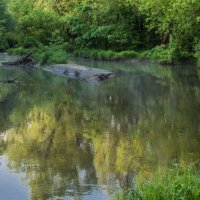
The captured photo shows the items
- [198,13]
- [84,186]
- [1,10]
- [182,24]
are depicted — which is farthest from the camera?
[1,10]

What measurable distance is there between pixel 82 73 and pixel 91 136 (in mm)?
16671

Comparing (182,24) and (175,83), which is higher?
(182,24)

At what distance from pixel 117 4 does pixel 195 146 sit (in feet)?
130

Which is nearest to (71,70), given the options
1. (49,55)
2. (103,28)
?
(49,55)

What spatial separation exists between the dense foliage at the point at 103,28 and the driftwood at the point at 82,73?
9.34 metres

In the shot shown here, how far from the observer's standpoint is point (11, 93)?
22.7m

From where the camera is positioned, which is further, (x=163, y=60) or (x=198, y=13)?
(x=163, y=60)

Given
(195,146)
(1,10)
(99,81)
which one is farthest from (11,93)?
(1,10)

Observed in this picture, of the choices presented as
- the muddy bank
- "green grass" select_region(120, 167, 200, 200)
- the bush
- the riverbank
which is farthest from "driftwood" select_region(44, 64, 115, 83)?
"green grass" select_region(120, 167, 200, 200)

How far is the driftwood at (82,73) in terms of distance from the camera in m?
27.9

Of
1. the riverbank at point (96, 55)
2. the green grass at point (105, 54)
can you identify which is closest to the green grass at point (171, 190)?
the riverbank at point (96, 55)

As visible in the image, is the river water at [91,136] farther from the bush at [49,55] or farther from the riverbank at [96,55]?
the riverbank at [96,55]

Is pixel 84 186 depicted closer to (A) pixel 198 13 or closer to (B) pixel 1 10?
(A) pixel 198 13

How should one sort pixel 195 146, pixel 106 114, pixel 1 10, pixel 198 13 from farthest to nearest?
pixel 1 10
pixel 198 13
pixel 106 114
pixel 195 146
